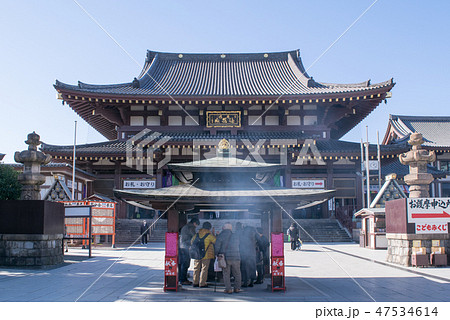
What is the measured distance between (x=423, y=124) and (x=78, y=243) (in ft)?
125

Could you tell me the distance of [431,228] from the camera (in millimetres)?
13930

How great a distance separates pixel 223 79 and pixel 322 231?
577 inches

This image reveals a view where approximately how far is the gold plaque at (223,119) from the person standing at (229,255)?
19.0m

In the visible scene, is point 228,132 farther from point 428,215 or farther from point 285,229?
point 428,215

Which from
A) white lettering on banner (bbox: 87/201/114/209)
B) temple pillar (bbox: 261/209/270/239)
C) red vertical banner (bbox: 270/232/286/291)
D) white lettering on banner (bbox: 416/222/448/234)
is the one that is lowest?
red vertical banner (bbox: 270/232/286/291)

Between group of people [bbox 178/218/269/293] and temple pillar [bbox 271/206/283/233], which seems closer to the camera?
group of people [bbox 178/218/269/293]

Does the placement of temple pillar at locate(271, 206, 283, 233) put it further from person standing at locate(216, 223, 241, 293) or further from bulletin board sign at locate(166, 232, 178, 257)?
bulletin board sign at locate(166, 232, 178, 257)

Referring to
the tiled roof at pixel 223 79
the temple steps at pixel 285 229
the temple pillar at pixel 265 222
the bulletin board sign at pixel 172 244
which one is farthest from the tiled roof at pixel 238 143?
the bulletin board sign at pixel 172 244

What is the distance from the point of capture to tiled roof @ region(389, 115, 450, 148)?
133ft

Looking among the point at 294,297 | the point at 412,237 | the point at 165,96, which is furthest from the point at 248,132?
the point at 294,297

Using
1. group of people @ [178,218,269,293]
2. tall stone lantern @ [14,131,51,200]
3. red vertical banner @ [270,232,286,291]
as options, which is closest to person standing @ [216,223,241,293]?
group of people @ [178,218,269,293]

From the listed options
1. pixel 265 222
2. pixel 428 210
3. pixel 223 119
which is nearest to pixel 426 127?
pixel 223 119

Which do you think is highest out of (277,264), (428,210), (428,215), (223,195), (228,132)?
(228,132)

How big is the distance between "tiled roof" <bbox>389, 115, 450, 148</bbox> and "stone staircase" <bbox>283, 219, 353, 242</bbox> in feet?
58.1
